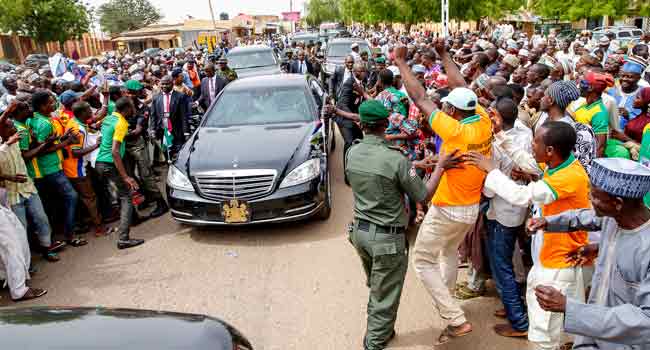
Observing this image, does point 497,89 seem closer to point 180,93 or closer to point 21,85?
point 180,93

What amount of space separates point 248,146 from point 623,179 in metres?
4.65

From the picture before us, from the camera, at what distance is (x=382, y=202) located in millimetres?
3197

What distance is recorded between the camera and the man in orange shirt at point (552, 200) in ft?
9.29

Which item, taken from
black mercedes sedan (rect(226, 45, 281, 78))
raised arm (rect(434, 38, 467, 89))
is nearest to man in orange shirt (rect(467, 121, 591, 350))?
raised arm (rect(434, 38, 467, 89))

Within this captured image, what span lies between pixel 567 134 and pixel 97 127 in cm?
593

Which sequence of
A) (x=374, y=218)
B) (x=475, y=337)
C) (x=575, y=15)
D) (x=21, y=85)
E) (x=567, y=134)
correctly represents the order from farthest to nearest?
1. (x=575, y=15)
2. (x=21, y=85)
3. (x=475, y=337)
4. (x=374, y=218)
5. (x=567, y=134)

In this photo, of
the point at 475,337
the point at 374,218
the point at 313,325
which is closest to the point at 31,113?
the point at 313,325

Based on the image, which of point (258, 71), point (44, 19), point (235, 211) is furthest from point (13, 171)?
point (44, 19)

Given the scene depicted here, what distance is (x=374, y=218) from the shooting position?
3.27 meters

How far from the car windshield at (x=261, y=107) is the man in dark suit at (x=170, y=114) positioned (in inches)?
39.8

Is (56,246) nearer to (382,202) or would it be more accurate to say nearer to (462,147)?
(382,202)

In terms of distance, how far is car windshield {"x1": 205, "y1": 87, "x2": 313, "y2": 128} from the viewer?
22.8 ft

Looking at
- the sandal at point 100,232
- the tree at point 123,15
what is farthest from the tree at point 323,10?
the sandal at point 100,232

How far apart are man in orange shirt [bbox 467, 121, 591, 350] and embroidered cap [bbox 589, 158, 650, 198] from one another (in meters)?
0.84
